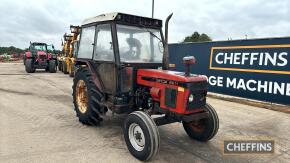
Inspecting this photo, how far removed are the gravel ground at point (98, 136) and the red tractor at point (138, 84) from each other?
1.08ft

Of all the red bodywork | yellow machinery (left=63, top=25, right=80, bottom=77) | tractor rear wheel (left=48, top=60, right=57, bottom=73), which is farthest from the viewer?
tractor rear wheel (left=48, top=60, right=57, bottom=73)

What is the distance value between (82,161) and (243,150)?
274cm

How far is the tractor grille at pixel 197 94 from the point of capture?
3991 millimetres

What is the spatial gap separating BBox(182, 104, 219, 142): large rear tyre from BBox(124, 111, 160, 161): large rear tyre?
1.25 m

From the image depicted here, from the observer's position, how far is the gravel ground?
13.3 ft

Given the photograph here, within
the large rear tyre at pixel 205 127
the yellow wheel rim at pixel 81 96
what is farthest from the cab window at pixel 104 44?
the large rear tyre at pixel 205 127

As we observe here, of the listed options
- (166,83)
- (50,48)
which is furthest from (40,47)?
(166,83)

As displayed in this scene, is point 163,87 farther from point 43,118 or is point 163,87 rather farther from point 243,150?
point 43,118

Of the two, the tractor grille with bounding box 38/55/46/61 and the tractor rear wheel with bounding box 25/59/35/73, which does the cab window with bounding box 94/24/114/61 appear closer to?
the tractor rear wheel with bounding box 25/59/35/73

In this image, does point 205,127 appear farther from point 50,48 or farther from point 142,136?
point 50,48

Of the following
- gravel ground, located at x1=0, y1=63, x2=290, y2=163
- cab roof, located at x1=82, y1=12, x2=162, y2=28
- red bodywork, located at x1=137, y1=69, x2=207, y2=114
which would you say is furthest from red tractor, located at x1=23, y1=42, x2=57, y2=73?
red bodywork, located at x1=137, y1=69, x2=207, y2=114

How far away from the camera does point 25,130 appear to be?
512cm

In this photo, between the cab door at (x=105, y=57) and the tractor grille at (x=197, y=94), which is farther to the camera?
the cab door at (x=105, y=57)

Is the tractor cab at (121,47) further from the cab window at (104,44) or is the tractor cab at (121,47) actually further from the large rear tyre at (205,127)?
the large rear tyre at (205,127)
